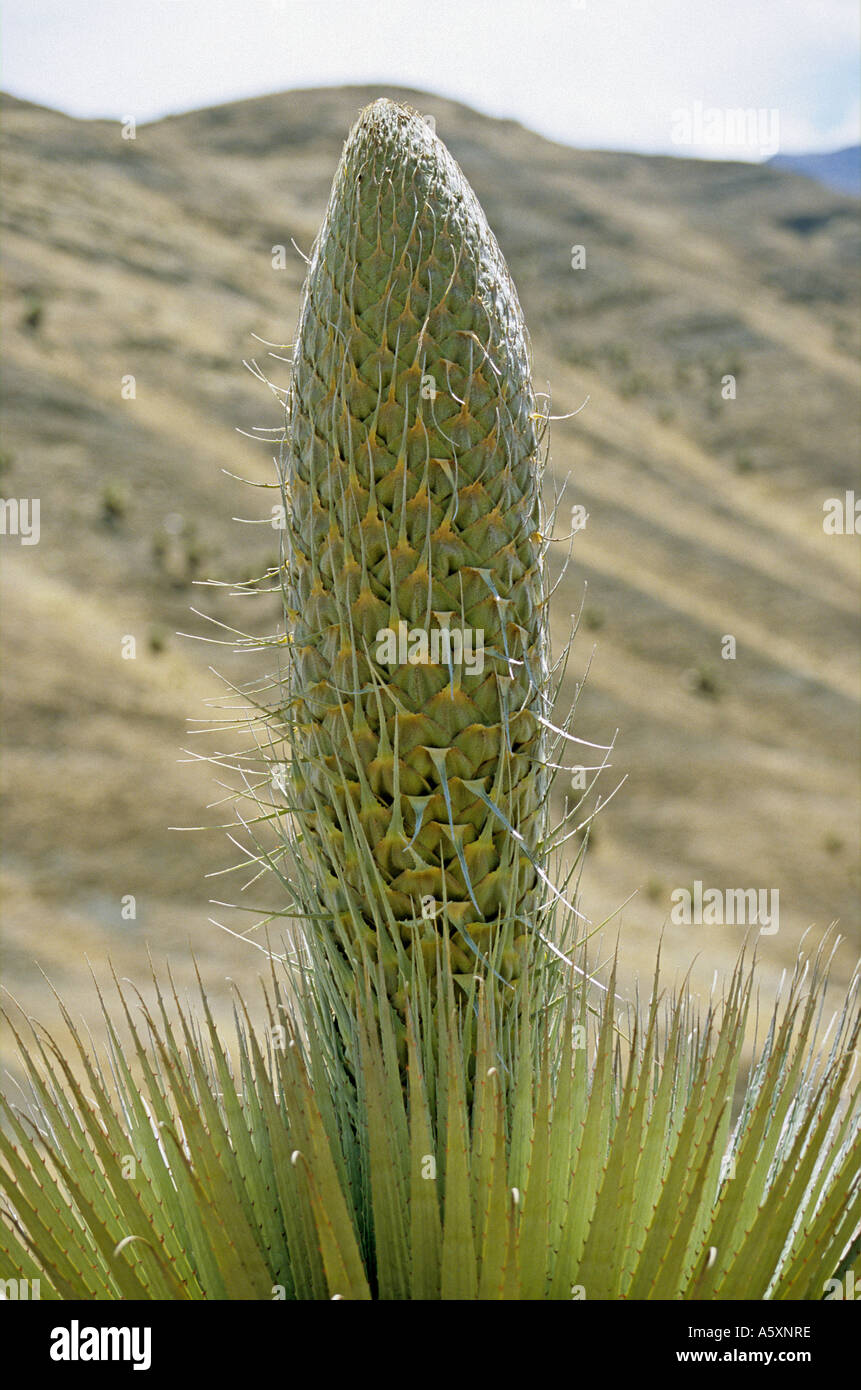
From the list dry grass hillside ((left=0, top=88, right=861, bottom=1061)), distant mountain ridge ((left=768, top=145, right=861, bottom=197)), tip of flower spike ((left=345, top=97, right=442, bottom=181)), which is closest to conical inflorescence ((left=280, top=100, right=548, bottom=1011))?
tip of flower spike ((left=345, top=97, right=442, bottom=181))

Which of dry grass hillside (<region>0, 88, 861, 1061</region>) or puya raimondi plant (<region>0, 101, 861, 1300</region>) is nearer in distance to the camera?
puya raimondi plant (<region>0, 101, 861, 1300</region>)

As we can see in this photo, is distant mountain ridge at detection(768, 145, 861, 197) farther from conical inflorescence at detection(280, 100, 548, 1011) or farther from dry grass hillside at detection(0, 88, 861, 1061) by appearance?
conical inflorescence at detection(280, 100, 548, 1011)

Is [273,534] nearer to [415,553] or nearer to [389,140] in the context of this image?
[389,140]

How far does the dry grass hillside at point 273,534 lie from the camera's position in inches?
Answer: 497

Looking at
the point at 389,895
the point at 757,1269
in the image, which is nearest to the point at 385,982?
the point at 389,895

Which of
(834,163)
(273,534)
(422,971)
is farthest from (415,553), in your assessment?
(834,163)

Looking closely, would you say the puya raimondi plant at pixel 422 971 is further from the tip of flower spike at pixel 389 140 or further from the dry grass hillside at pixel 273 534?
the dry grass hillside at pixel 273 534

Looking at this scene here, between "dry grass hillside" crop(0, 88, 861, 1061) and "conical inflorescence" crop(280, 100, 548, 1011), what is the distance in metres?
0.42

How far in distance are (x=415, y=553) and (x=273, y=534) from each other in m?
18.3

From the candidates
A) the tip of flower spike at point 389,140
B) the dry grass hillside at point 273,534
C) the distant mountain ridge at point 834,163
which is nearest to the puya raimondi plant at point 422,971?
the tip of flower spike at point 389,140

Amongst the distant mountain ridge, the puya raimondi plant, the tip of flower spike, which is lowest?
the puya raimondi plant

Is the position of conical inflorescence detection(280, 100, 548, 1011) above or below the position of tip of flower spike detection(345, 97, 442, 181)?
below

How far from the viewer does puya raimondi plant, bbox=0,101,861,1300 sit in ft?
6.24
